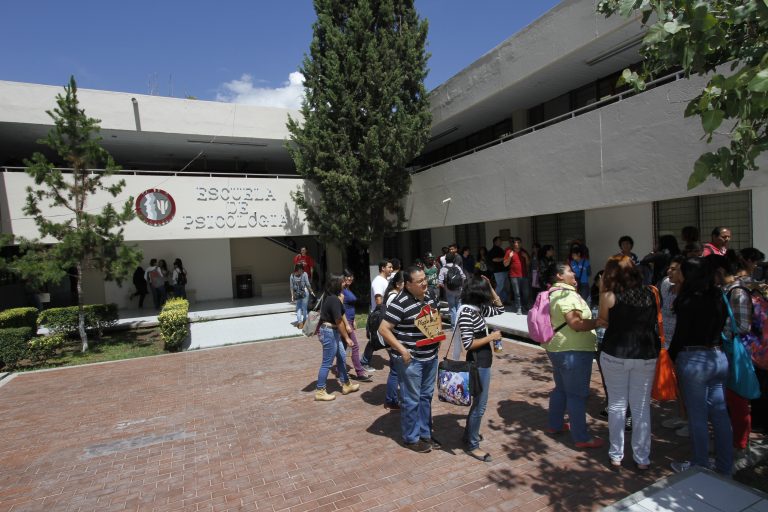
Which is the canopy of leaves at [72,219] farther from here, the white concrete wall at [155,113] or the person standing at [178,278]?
the person standing at [178,278]

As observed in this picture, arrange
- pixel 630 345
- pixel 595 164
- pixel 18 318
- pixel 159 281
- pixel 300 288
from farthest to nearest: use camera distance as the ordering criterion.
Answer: pixel 159 281 < pixel 300 288 < pixel 18 318 < pixel 595 164 < pixel 630 345

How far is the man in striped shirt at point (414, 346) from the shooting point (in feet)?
14.0

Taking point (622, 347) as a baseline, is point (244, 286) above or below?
below

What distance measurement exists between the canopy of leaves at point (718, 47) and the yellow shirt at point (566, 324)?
61.8 inches

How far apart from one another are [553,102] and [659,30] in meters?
9.94

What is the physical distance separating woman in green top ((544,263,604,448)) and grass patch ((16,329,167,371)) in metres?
8.85

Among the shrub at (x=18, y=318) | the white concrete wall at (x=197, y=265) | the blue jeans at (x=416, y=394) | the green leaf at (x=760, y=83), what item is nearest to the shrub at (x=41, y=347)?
the shrub at (x=18, y=318)

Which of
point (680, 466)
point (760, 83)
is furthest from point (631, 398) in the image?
point (760, 83)

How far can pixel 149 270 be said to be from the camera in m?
15.2

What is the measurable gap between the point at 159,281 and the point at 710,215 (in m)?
15.4

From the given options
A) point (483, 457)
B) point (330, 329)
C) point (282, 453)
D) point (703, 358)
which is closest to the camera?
point (703, 358)

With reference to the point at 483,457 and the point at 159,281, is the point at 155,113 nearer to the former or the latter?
the point at 159,281

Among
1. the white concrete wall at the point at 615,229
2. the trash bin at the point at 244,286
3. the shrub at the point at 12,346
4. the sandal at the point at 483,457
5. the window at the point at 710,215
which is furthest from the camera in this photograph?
the trash bin at the point at 244,286

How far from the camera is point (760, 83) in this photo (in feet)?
6.64
